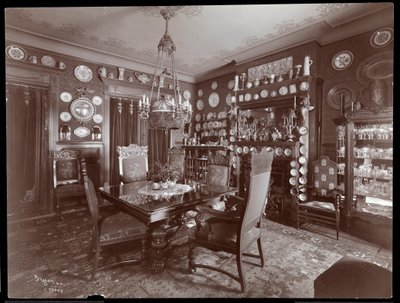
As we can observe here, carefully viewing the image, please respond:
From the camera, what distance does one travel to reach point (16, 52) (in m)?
3.96

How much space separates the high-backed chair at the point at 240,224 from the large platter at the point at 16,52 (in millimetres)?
4316

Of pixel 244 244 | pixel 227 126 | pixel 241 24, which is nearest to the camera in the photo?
pixel 244 244

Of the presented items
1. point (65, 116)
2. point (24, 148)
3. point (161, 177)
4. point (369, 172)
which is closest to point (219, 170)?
point (161, 177)

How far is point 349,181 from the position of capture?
330 centimetres

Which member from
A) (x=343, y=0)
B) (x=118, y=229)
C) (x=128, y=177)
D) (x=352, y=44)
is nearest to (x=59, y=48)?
(x=128, y=177)

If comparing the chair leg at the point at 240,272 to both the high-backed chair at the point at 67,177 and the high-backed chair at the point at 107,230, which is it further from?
the high-backed chair at the point at 67,177

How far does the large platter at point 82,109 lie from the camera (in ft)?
15.0

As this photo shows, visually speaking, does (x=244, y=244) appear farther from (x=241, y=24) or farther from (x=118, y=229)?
(x=241, y=24)

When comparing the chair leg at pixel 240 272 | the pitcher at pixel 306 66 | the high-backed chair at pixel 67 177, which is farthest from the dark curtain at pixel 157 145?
the chair leg at pixel 240 272

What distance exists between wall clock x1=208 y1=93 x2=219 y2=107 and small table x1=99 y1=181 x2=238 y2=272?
3.70m

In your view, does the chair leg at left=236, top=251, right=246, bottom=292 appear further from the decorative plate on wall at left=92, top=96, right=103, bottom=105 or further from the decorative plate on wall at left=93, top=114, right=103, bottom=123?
the decorative plate on wall at left=92, top=96, right=103, bottom=105

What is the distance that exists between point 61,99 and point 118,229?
3.43m

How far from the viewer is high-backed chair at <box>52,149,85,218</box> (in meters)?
3.95

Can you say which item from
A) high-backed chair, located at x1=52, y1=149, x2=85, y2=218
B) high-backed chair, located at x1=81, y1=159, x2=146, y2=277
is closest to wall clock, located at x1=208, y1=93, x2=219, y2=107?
high-backed chair, located at x1=52, y1=149, x2=85, y2=218
